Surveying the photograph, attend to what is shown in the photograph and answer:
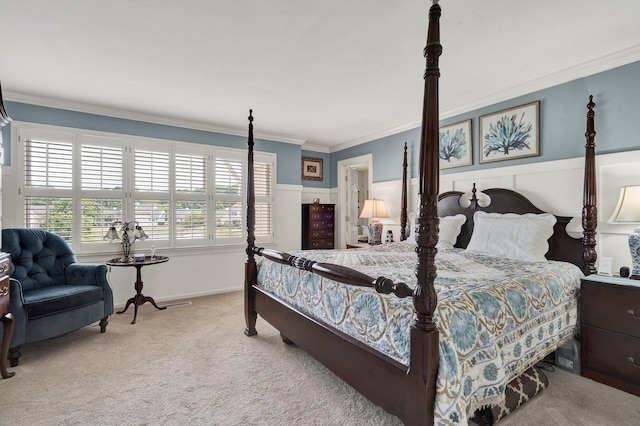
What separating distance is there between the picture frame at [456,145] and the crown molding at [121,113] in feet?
8.54

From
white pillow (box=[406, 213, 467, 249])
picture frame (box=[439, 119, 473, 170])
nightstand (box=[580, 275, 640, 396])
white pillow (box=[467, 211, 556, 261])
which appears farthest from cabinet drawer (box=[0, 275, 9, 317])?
picture frame (box=[439, 119, 473, 170])

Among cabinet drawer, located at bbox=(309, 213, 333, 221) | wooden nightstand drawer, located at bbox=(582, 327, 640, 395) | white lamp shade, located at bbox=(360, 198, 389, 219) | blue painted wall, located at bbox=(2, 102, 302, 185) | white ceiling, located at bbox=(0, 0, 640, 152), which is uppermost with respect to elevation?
white ceiling, located at bbox=(0, 0, 640, 152)

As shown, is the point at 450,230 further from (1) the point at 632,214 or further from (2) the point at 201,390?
(2) the point at 201,390

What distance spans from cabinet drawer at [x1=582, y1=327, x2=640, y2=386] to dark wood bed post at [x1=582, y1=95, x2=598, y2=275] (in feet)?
1.93

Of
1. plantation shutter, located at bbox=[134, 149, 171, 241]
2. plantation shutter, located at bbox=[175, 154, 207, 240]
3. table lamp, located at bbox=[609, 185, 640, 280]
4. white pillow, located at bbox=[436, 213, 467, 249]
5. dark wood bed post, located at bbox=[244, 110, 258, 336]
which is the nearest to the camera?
table lamp, located at bbox=[609, 185, 640, 280]

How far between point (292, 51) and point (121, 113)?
271 cm

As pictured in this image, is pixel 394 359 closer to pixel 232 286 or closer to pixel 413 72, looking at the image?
pixel 413 72

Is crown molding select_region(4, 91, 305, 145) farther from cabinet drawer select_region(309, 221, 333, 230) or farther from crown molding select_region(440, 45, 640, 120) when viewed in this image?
crown molding select_region(440, 45, 640, 120)

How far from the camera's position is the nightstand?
6.70ft

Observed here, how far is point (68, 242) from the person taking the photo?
3.64 metres

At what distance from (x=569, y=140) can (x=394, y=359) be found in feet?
9.08

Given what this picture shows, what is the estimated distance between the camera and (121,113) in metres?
3.93

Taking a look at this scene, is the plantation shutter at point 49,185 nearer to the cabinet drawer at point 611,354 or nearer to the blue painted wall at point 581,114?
the blue painted wall at point 581,114

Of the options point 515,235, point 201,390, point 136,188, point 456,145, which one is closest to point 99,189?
point 136,188
